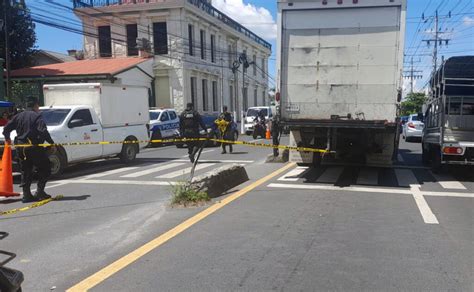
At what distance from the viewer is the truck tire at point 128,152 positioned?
1421 centimetres

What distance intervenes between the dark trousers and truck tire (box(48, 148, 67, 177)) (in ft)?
9.08

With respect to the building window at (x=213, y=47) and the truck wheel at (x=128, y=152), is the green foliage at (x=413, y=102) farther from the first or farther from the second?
the truck wheel at (x=128, y=152)

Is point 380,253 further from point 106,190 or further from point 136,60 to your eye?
point 136,60

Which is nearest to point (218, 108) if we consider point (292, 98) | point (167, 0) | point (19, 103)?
point (167, 0)

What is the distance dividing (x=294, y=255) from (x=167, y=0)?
101 ft

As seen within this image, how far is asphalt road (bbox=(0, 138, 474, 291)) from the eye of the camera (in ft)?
14.4

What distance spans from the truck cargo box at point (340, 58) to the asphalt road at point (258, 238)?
166 centimetres

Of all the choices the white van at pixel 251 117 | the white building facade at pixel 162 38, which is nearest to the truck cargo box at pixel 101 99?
the white van at pixel 251 117

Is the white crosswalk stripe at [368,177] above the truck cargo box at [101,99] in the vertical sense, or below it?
below

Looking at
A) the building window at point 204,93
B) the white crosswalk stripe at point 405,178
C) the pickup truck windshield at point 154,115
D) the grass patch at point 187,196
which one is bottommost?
the white crosswalk stripe at point 405,178

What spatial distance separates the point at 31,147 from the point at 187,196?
3.07 metres

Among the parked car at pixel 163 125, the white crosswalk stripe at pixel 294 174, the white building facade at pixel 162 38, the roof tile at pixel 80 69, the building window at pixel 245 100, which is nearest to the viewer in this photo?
the white crosswalk stripe at pixel 294 174

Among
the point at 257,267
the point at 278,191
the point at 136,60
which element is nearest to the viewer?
the point at 257,267

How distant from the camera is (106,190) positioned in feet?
31.1
